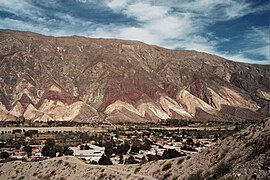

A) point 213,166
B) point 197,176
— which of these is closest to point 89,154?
point 197,176

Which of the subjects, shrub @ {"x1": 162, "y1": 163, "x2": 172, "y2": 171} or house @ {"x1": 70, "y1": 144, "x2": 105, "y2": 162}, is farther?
house @ {"x1": 70, "y1": 144, "x2": 105, "y2": 162}

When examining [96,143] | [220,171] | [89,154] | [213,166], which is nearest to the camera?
[220,171]

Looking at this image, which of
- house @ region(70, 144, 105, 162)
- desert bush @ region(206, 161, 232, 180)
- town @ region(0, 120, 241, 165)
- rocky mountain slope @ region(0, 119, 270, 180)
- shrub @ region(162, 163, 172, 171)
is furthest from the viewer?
town @ region(0, 120, 241, 165)

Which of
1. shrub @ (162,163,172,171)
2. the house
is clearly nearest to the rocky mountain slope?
shrub @ (162,163,172,171)

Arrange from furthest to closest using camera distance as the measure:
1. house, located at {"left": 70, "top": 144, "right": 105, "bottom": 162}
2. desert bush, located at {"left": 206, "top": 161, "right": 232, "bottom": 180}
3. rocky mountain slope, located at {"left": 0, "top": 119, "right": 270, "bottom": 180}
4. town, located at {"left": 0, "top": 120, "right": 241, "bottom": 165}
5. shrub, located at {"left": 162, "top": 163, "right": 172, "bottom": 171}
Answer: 1. town, located at {"left": 0, "top": 120, "right": 241, "bottom": 165}
2. house, located at {"left": 70, "top": 144, "right": 105, "bottom": 162}
3. shrub, located at {"left": 162, "top": 163, "right": 172, "bottom": 171}
4. desert bush, located at {"left": 206, "top": 161, "right": 232, "bottom": 180}
5. rocky mountain slope, located at {"left": 0, "top": 119, "right": 270, "bottom": 180}

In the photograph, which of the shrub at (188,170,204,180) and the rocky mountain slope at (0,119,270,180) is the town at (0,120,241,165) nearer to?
the rocky mountain slope at (0,119,270,180)

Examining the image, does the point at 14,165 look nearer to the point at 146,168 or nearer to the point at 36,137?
the point at 146,168

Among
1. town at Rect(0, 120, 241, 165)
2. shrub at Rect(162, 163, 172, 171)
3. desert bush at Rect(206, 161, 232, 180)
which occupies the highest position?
desert bush at Rect(206, 161, 232, 180)

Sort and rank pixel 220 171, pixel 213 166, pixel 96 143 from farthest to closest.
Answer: pixel 96 143
pixel 213 166
pixel 220 171

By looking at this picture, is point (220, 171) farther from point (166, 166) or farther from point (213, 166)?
point (166, 166)

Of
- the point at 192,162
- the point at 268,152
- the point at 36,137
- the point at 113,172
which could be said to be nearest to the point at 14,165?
the point at 113,172
